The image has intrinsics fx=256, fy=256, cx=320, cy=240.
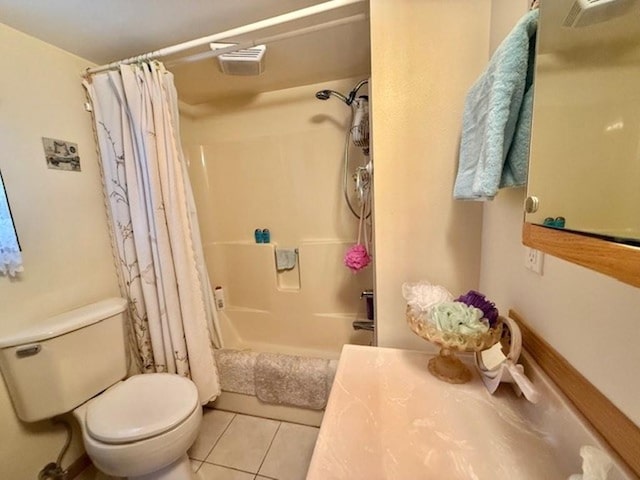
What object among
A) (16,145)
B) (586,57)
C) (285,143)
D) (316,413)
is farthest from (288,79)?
(316,413)

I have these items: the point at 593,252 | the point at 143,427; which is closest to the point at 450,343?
the point at 593,252

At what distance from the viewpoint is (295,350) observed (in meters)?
2.04

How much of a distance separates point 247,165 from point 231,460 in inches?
74.8

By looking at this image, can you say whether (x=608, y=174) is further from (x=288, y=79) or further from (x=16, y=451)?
(x=16, y=451)

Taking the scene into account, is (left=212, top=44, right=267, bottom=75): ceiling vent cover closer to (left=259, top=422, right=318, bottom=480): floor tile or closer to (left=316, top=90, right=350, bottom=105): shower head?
(left=316, top=90, right=350, bottom=105): shower head

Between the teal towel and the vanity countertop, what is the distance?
0.55m

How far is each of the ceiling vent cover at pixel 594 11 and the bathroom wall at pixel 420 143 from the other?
502mm

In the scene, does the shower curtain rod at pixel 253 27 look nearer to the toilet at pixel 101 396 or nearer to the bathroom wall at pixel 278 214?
the bathroom wall at pixel 278 214

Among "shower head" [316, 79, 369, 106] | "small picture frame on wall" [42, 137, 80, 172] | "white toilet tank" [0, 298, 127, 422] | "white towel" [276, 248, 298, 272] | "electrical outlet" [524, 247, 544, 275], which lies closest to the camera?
"electrical outlet" [524, 247, 544, 275]

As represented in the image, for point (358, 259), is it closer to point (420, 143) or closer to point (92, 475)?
point (420, 143)

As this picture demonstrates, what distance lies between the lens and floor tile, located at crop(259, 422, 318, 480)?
1.21 m

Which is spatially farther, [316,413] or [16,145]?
[316,413]

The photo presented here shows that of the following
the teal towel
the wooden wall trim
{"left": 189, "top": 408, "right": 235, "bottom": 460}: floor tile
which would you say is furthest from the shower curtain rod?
{"left": 189, "top": 408, "right": 235, "bottom": 460}: floor tile

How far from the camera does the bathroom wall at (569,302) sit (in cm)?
43
